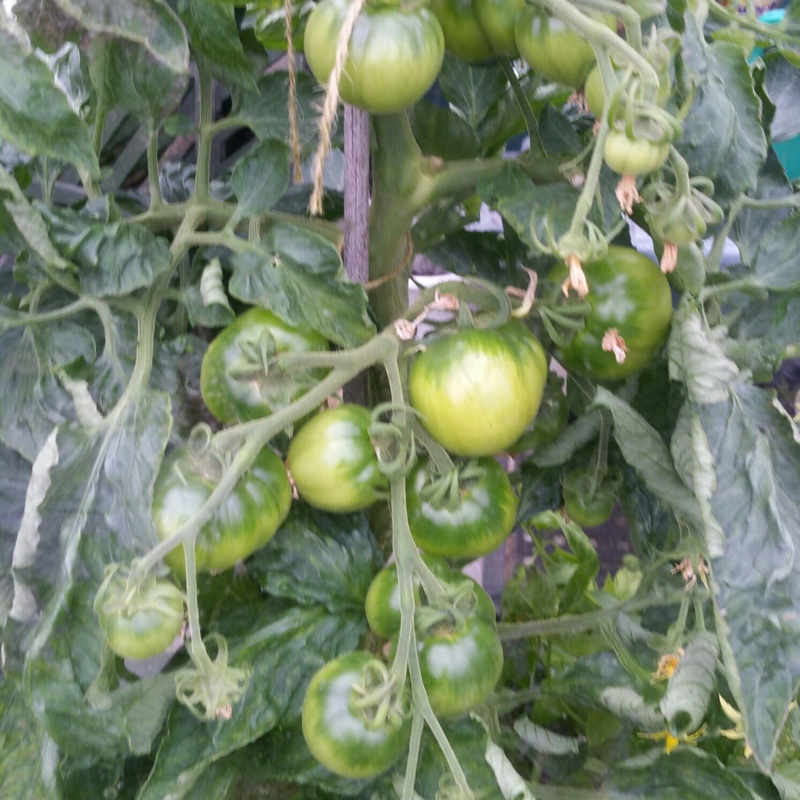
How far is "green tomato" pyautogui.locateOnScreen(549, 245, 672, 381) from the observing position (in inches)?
19.5

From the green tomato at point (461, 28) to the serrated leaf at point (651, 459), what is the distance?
0.85 feet

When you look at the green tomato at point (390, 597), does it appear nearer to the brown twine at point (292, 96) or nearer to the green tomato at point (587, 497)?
the green tomato at point (587, 497)

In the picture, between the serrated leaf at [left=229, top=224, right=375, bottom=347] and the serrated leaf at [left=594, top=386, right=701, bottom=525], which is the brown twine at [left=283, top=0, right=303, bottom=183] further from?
the serrated leaf at [left=594, top=386, right=701, bottom=525]

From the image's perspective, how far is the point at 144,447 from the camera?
1.55ft

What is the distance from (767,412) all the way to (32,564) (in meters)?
0.49

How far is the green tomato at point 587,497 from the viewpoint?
0.62m

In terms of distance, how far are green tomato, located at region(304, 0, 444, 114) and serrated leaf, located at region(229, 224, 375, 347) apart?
112 mm

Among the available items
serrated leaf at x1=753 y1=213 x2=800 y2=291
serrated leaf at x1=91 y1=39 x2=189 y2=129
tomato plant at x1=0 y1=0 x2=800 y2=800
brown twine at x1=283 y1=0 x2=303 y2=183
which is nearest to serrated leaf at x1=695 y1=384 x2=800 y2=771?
tomato plant at x1=0 y1=0 x2=800 y2=800

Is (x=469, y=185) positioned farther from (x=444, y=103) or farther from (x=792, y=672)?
(x=792, y=672)

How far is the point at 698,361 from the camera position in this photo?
44 centimetres

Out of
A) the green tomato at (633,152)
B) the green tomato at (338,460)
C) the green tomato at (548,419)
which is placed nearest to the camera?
the green tomato at (633,152)

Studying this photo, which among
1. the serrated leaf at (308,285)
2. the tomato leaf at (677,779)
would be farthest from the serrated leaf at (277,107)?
the tomato leaf at (677,779)

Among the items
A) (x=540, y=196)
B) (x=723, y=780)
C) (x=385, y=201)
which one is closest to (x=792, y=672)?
(x=723, y=780)

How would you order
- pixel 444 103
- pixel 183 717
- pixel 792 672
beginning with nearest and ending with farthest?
pixel 792 672 < pixel 183 717 < pixel 444 103
